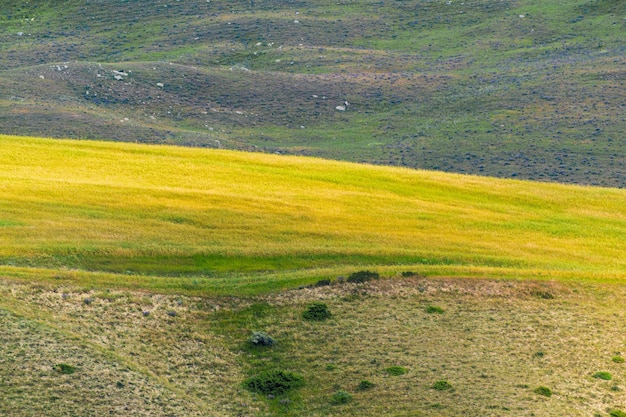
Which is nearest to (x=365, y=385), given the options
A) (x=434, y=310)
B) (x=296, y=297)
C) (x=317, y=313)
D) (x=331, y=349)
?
(x=331, y=349)

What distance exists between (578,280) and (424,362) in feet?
35.2

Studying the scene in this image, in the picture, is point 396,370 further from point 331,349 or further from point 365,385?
point 331,349

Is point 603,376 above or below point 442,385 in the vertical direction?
below

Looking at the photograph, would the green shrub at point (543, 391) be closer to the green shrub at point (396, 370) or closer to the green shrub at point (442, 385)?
the green shrub at point (442, 385)

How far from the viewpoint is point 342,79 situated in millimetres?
102125

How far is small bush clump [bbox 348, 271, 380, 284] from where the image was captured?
33.8m

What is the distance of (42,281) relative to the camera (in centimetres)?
3109

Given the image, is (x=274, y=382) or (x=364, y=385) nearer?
(x=364, y=385)

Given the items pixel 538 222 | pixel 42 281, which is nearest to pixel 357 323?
pixel 42 281

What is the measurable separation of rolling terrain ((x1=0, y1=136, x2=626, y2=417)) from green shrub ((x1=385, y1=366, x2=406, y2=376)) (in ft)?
0.19

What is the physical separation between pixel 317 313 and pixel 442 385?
601cm

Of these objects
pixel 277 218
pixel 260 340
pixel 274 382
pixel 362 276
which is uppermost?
pixel 277 218

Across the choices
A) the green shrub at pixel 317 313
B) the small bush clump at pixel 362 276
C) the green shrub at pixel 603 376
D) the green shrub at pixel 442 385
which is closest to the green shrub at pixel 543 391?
the green shrub at pixel 603 376

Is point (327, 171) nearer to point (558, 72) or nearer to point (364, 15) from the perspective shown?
point (558, 72)
